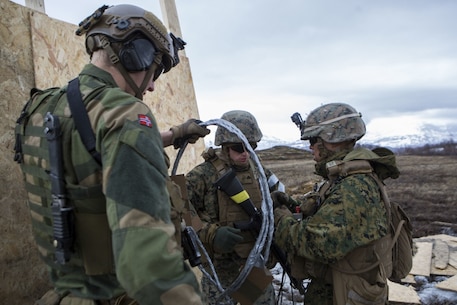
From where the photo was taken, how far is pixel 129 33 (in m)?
1.53

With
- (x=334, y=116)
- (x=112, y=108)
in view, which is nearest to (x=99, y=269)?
(x=112, y=108)

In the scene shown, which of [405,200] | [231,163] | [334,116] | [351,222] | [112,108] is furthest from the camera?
[405,200]

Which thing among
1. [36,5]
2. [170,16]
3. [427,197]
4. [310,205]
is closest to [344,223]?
[310,205]

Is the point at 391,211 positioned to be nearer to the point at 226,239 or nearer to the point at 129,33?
the point at 226,239

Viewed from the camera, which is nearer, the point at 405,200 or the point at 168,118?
the point at 168,118

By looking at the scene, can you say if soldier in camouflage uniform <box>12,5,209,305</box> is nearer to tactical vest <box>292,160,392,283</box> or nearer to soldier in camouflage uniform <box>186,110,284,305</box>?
tactical vest <box>292,160,392,283</box>

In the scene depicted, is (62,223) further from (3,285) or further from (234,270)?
(234,270)

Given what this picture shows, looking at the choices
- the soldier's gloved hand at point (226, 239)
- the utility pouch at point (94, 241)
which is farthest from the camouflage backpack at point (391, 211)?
the utility pouch at point (94, 241)

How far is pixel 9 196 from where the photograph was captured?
2.46 meters

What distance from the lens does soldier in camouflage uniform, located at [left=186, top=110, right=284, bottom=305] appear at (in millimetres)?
3039

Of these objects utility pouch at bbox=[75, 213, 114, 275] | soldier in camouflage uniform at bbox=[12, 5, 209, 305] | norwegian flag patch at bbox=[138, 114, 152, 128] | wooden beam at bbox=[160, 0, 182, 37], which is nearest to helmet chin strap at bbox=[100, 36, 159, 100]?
soldier in camouflage uniform at bbox=[12, 5, 209, 305]

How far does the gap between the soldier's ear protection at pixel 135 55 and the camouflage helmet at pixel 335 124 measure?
1585 millimetres

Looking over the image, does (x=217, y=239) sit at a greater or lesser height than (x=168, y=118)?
lesser

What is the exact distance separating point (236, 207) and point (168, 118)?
168 centimetres
